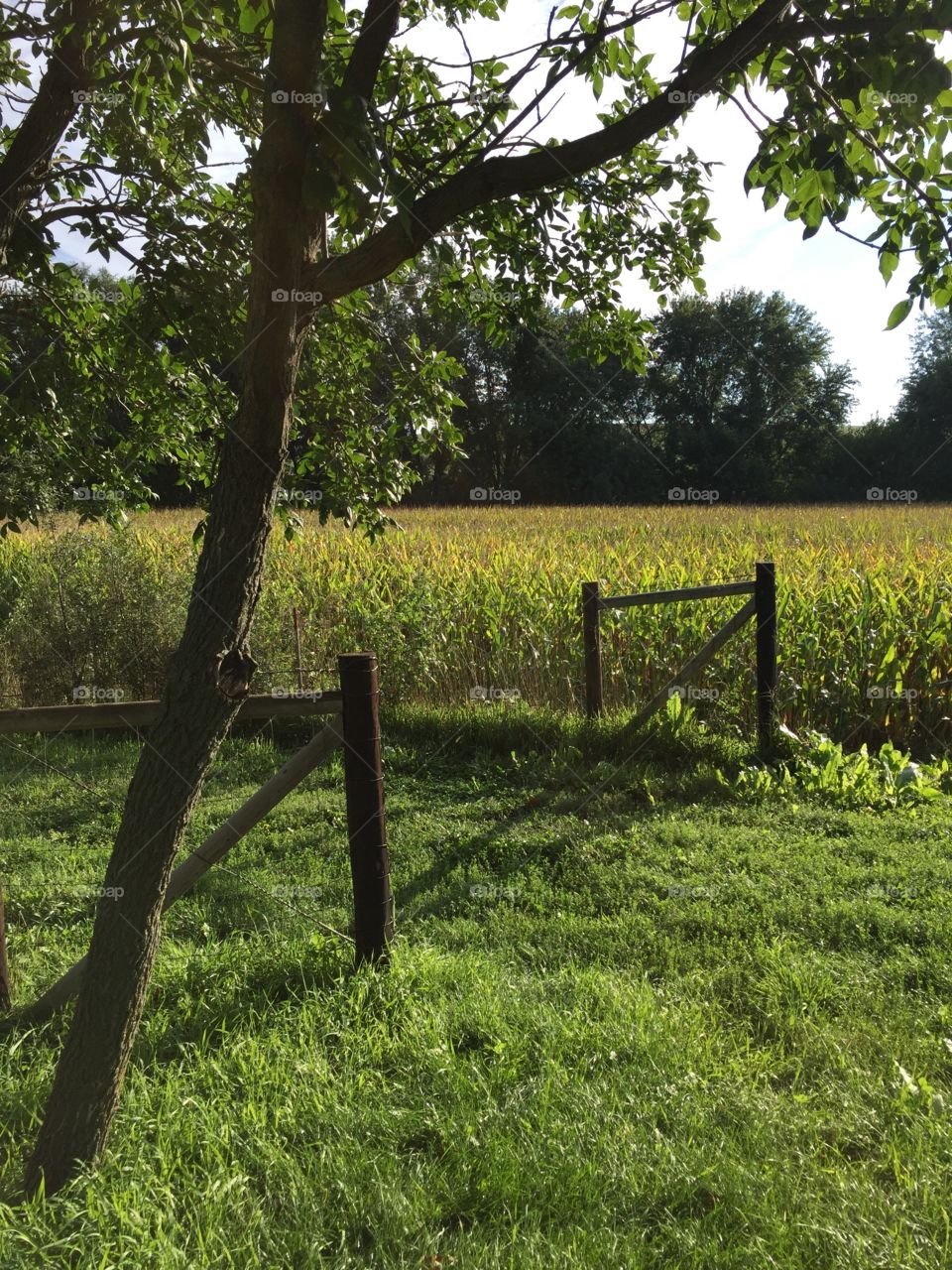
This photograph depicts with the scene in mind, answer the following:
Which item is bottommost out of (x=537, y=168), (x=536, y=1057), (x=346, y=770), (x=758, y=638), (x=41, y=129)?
(x=536, y=1057)

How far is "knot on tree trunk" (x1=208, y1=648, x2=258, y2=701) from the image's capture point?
237cm

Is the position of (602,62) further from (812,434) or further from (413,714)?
(812,434)

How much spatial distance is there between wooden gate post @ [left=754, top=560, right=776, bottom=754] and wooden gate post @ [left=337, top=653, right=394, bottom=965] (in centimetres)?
417

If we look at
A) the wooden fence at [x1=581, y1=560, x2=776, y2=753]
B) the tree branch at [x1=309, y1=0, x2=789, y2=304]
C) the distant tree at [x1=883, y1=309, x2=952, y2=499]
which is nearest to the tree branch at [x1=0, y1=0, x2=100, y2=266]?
the tree branch at [x1=309, y1=0, x2=789, y2=304]

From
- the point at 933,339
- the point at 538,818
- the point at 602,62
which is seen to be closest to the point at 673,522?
the point at 538,818

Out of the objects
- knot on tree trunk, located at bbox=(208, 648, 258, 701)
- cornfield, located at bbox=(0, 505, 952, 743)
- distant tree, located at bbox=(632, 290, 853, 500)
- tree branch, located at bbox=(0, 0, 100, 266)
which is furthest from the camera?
distant tree, located at bbox=(632, 290, 853, 500)

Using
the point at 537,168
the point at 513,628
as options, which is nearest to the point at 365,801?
the point at 537,168

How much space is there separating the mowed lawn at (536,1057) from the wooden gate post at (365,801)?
21 cm

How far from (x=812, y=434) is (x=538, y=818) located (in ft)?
155

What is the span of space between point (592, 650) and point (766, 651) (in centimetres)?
146

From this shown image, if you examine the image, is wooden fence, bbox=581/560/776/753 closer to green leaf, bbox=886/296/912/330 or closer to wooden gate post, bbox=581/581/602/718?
wooden gate post, bbox=581/581/602/718

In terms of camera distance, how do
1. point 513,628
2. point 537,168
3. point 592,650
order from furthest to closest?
point 513,628 < point 592,650 < point 537,168

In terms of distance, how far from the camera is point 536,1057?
9.71 ft

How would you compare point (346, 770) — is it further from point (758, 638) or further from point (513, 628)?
point (513, 628)
